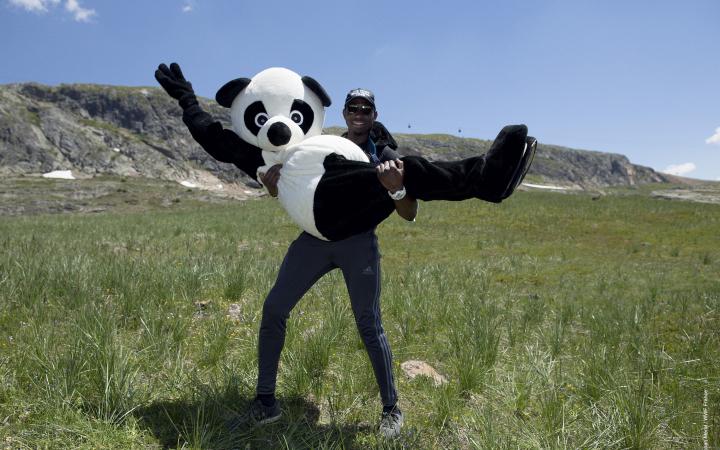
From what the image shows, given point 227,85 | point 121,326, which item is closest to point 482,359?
point 227,85

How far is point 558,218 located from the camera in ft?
73.4

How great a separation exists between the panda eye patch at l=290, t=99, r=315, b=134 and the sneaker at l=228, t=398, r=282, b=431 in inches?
72.8

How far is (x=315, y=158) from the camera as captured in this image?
9.02ft

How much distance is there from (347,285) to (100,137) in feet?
379

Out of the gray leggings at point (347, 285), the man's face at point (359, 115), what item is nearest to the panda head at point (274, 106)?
the man's face at point (359, 115)

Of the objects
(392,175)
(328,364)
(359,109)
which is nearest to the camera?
(392,175)

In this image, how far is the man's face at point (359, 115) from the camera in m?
2.91

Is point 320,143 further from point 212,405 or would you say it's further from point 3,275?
point 3,275

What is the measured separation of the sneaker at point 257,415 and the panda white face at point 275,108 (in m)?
1.68

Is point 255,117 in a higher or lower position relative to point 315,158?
higher

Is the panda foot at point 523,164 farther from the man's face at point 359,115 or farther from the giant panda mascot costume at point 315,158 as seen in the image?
the man's face at point 359,115

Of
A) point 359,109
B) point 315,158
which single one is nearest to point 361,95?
point 359,109

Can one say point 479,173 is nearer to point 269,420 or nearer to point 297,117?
point 297,117

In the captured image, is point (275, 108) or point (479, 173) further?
point (275, 108)
